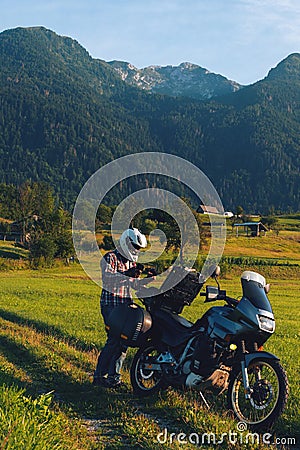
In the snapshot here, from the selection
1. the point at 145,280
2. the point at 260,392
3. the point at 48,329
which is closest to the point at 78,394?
the point at 145,280

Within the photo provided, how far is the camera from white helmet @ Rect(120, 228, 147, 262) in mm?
9695

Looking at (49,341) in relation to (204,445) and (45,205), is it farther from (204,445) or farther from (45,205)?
(45,205)

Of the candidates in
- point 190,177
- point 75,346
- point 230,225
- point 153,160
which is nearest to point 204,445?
point 190,177

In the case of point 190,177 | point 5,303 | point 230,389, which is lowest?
point 5,303

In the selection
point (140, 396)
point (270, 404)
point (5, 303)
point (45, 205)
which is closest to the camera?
point (270, 404)

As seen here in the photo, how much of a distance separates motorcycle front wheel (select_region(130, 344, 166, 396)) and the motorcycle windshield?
2336mm

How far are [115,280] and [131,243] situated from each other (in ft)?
2.42

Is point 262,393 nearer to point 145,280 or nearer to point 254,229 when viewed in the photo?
point 145,280

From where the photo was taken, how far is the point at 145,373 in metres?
9.43

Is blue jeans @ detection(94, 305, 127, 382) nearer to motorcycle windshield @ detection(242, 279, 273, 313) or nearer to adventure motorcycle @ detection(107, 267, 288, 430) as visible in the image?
adventure motorcycle @ detection(107, 267, 288, 430)

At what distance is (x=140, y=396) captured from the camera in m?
9.10

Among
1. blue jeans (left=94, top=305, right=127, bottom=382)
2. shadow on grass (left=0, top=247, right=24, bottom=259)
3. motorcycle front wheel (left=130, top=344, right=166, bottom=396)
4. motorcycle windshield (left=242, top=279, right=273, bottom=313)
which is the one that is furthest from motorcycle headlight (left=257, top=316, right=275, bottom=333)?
shadow on grass (left=0, top=247, right=24, bottom=259)

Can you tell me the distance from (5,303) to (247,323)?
19.8 meters

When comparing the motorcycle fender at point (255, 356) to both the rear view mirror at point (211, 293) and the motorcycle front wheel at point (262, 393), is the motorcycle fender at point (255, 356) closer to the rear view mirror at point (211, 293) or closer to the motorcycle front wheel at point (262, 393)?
the motorcycle front wheel at point (262, 393)
